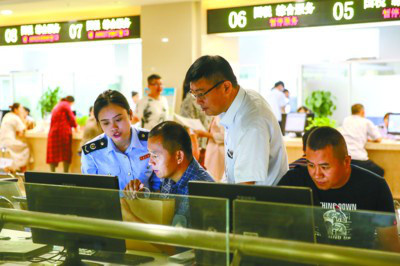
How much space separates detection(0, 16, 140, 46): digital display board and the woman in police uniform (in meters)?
5.52

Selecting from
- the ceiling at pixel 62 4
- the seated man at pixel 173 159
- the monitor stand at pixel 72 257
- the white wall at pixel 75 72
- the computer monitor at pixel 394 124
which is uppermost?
the ceiling at pixel 62 4

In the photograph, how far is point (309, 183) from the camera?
95.1 inches

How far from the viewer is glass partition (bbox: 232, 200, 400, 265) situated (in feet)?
5.18

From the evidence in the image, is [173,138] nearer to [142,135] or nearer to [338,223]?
[142,135]

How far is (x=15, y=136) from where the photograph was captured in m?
9.23

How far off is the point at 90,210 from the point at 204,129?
4.28m

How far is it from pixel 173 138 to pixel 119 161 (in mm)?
550

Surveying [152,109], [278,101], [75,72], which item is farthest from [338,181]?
[75,72]

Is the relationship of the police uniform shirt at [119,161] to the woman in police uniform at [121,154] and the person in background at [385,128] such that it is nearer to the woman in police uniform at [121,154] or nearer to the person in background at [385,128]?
the woman in police uniform at [121,154]

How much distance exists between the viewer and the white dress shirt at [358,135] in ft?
22.3

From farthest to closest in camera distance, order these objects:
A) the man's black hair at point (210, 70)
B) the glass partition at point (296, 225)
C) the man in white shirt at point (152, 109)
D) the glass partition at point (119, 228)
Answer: the man in white shirt at point (152, 109)
the man's black hair at point (210, 70)
the glass partition at point (119, 228)
the glass partition at point (296, 225)

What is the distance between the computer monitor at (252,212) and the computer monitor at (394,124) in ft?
19.3

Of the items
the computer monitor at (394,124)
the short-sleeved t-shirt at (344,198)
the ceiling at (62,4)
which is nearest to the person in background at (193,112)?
the ceiling at (62,4)

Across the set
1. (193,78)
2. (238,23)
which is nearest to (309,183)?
(193,78)
